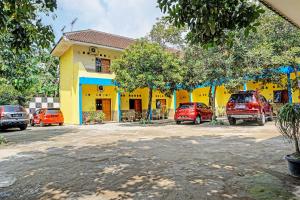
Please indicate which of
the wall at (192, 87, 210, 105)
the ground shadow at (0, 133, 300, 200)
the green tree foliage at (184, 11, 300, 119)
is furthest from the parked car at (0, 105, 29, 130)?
the wall at (192, 87, 210, 105)

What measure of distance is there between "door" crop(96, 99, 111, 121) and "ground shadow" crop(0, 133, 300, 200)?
16760mm

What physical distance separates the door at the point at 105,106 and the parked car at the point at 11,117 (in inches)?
312

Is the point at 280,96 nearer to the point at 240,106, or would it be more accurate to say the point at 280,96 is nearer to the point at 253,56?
the point at 253,56

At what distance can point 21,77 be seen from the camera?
16203mm

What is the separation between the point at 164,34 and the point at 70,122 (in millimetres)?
11413

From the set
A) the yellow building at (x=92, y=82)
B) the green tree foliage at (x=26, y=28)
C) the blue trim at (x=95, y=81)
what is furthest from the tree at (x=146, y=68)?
the green tree foliage at (x=26, y=28)

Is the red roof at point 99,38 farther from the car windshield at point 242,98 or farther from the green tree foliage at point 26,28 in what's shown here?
the green tree foliage at point 26,28

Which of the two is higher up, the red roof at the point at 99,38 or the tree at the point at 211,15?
the red roof at the point at 99,38

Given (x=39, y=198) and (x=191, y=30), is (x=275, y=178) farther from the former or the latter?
(x=39, y=198)

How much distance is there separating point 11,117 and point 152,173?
15.2 meters

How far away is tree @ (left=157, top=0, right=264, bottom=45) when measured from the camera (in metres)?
4.45

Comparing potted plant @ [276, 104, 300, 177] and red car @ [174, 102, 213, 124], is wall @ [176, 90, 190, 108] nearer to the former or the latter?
red car @ [174, 102, 213, 124]

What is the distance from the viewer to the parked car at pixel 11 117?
58.6 feet

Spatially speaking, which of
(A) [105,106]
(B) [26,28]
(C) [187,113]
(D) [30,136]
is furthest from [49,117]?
(B) [26,28]
